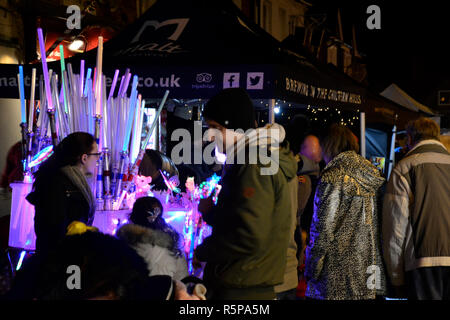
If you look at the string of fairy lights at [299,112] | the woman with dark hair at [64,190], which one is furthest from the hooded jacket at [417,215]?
the string of fairy lights at [299,112]

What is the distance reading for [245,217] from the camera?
2.07 metres

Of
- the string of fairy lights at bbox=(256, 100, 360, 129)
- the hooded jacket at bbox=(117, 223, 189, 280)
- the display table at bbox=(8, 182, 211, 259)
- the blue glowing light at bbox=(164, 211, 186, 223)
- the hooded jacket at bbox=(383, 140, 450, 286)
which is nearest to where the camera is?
the hooded jacket at bbox=(117, 223, 189, 280)

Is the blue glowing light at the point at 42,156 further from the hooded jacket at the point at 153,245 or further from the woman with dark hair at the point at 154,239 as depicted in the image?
the hooded jacket at the point at 153,245

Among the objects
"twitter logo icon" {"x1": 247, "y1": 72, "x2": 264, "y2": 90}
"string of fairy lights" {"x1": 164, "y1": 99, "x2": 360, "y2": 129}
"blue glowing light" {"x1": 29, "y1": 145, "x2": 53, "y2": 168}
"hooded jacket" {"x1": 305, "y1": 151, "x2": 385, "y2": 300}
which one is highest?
"string of fairy lights" {"x1": 164, "y1": 99, "x2": 360, "y2": 129}

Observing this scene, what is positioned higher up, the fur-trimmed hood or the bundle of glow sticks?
the bundle of glow sticks

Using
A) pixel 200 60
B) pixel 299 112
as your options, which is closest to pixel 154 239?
pixel 200 60

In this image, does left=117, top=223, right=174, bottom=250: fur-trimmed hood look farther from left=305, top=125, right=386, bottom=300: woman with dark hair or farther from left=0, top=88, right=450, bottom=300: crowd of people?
left=305, top=125, right=386, bottom=300: woman with dark hair

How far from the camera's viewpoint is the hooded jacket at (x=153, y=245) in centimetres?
289

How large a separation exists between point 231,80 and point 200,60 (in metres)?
0.41

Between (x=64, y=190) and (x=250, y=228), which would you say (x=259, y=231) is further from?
(x=64, y=190)

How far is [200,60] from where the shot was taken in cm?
441

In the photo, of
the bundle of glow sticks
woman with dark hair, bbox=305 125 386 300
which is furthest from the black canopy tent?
woman with dark hair, bbox=305 125 386 300

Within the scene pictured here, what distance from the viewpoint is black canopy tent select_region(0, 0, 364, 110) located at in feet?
13.7
